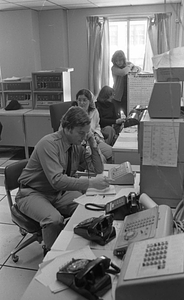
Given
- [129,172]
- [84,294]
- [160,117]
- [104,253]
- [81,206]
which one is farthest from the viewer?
[129,172]

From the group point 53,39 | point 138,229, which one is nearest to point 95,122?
point 53,39

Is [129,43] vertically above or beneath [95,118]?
above

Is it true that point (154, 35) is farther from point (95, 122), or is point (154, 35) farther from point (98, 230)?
point (98, 230)

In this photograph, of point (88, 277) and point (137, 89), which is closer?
point (88, 277)

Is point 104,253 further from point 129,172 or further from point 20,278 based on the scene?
point 20,278

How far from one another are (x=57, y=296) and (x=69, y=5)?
412 centimetres

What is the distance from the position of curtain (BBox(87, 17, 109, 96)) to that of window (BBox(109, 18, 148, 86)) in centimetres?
9

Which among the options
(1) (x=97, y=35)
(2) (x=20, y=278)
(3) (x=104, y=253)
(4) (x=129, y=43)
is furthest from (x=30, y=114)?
(3) (x=104, y=253)

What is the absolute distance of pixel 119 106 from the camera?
392 cm

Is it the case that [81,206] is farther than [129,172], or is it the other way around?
[129,172]

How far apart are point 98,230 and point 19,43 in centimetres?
426

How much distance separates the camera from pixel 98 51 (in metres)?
4.44

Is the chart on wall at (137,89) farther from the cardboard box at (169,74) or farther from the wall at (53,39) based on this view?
the cardboard box at (169,74)

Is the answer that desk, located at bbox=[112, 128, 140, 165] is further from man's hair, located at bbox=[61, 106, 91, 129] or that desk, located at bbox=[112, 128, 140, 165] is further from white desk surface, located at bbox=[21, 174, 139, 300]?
white desk surface, located at bbox=[21, 174, 139, 300]
